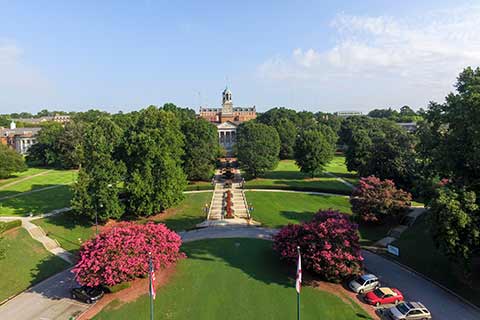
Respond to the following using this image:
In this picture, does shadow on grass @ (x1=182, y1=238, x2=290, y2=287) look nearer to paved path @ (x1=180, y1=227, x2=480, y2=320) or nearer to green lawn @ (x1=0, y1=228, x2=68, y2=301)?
paved path @ (x1=180, y1=227, x2=480, y2=320)

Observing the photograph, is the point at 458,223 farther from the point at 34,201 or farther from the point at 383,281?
the point at 34,201

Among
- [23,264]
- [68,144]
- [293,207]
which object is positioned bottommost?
[23,264]

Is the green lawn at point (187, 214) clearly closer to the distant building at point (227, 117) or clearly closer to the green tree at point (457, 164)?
the green tree at point (457, 164)

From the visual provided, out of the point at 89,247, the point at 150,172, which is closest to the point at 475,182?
the point at 89,247

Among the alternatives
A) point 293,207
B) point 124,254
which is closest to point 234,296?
point 124,254

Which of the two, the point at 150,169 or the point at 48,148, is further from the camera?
the point at 48,148

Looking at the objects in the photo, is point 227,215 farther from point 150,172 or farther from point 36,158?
point 36,158

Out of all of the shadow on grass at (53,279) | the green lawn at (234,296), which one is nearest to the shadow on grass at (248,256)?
the green lawn at (234,296)

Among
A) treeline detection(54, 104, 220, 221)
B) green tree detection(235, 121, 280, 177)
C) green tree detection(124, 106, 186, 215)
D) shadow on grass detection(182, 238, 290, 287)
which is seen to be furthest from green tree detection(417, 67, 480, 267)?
green tree detection(235, 121, 280, 177)
